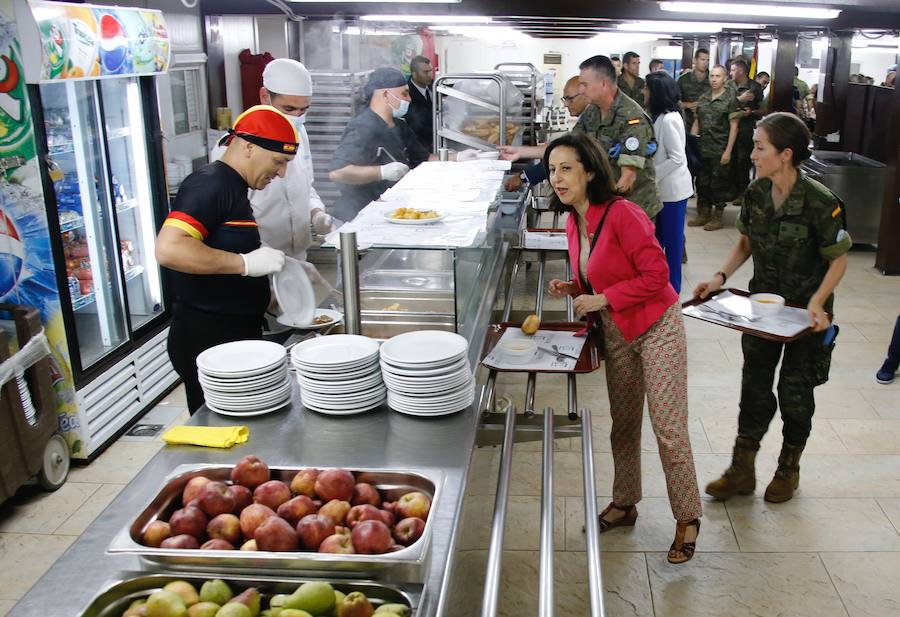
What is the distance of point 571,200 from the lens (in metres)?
2.93

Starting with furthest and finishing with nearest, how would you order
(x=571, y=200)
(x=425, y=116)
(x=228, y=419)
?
1. (x=425, y=116)
2. (x=571, y=200)
3. (x=228, y=419)

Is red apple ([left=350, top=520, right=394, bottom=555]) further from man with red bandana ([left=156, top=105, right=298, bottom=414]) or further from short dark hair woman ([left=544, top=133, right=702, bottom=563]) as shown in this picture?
short dark hair woman ([left=544, top=133, right=702, bottom=563])

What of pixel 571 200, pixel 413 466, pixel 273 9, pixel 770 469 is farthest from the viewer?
pixel 273 9

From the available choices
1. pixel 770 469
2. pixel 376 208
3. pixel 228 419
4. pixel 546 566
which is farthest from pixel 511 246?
pixel 546 566

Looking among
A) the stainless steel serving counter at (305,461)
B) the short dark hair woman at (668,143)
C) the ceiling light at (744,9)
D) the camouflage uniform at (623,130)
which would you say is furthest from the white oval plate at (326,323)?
the ceiling light at (744,9)

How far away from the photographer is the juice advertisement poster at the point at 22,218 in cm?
355

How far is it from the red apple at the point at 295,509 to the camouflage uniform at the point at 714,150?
28.6 feet

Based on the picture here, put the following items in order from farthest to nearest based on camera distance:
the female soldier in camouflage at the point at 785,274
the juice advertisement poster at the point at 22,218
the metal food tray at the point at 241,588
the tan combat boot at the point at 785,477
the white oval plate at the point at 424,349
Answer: the tan combat boot at the point at 785,477 < the juice advertisement poster at the point at 22,218 < the female soldier in camouflage at the point at 785,274 < the white oval plate at the point at 424,349 < the metal food tray at the point at 241,588

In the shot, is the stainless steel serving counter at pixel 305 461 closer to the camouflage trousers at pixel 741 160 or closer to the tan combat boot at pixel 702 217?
the tan combat boot at pixel 702 217

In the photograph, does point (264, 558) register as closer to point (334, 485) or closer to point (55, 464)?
point (334, 485)

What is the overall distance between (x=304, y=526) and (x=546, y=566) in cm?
61

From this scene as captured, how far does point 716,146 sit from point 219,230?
26.6 ft

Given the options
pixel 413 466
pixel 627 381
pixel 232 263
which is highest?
pixel 232 263

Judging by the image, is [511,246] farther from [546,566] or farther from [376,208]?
[546,566]
